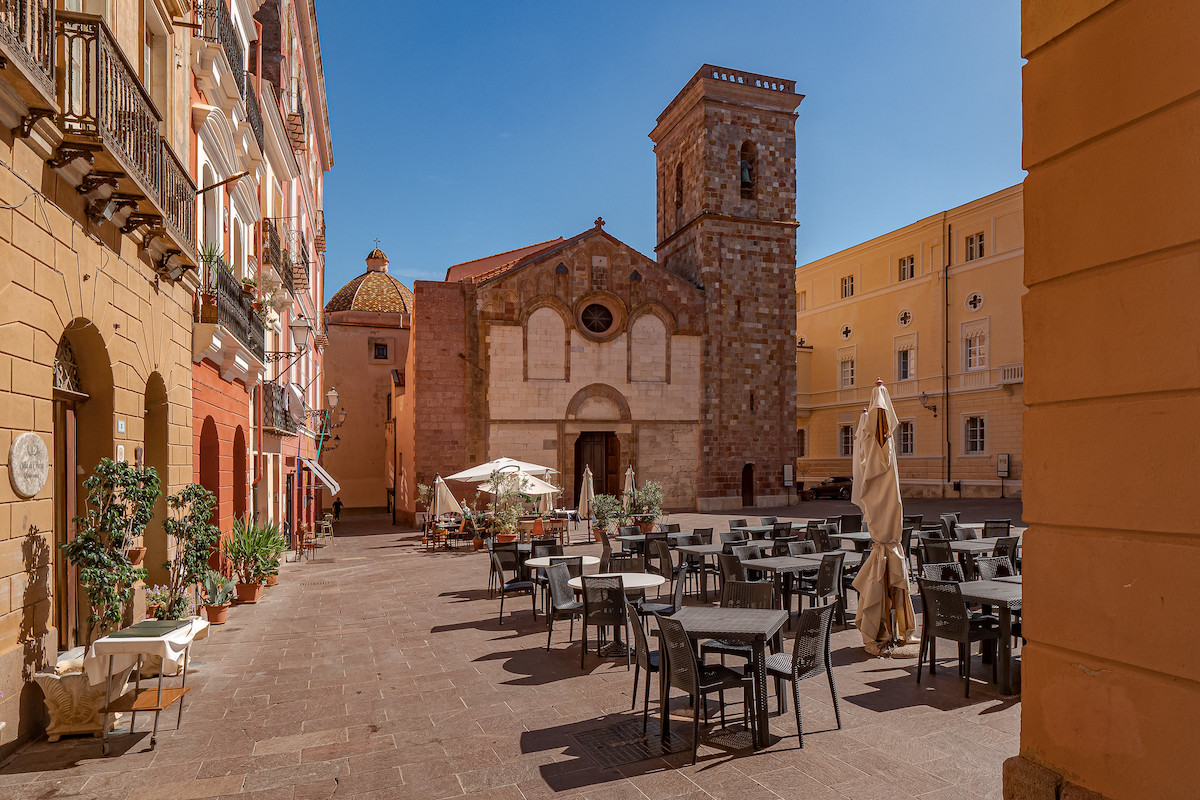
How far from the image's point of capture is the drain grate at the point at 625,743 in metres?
5.39

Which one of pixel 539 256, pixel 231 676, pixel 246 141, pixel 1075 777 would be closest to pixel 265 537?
pixel 231 676

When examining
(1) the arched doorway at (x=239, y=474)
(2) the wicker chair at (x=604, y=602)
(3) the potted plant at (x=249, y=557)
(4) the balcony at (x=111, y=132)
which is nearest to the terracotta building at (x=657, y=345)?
(1) the arched doorway at (x=239, y=474)

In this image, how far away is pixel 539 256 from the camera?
2747cm

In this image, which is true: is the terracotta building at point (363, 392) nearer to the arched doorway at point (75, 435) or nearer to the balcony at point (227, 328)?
the balcony at point (227, 328)

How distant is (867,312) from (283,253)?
27641 mm

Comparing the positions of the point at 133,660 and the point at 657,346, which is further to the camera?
the point at 657,346

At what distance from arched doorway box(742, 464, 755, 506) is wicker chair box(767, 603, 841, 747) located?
78.5 ft

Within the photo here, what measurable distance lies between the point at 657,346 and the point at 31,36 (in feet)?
79.9

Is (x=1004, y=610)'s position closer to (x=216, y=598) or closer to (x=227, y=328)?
(x=216, y=598)

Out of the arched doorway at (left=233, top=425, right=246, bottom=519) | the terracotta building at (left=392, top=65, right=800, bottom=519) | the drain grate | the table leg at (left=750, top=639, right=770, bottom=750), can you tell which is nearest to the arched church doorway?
the terracotta building at (left=392, top=65, right=800, bottom=519)

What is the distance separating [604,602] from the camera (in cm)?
800

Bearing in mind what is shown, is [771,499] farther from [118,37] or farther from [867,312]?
[118,37]

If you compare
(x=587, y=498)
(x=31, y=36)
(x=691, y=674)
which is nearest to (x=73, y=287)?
(x=31, y=36)

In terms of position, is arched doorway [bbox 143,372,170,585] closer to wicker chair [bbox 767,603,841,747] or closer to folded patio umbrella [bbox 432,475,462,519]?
wicker chair [bbox 767,603,841,747]
